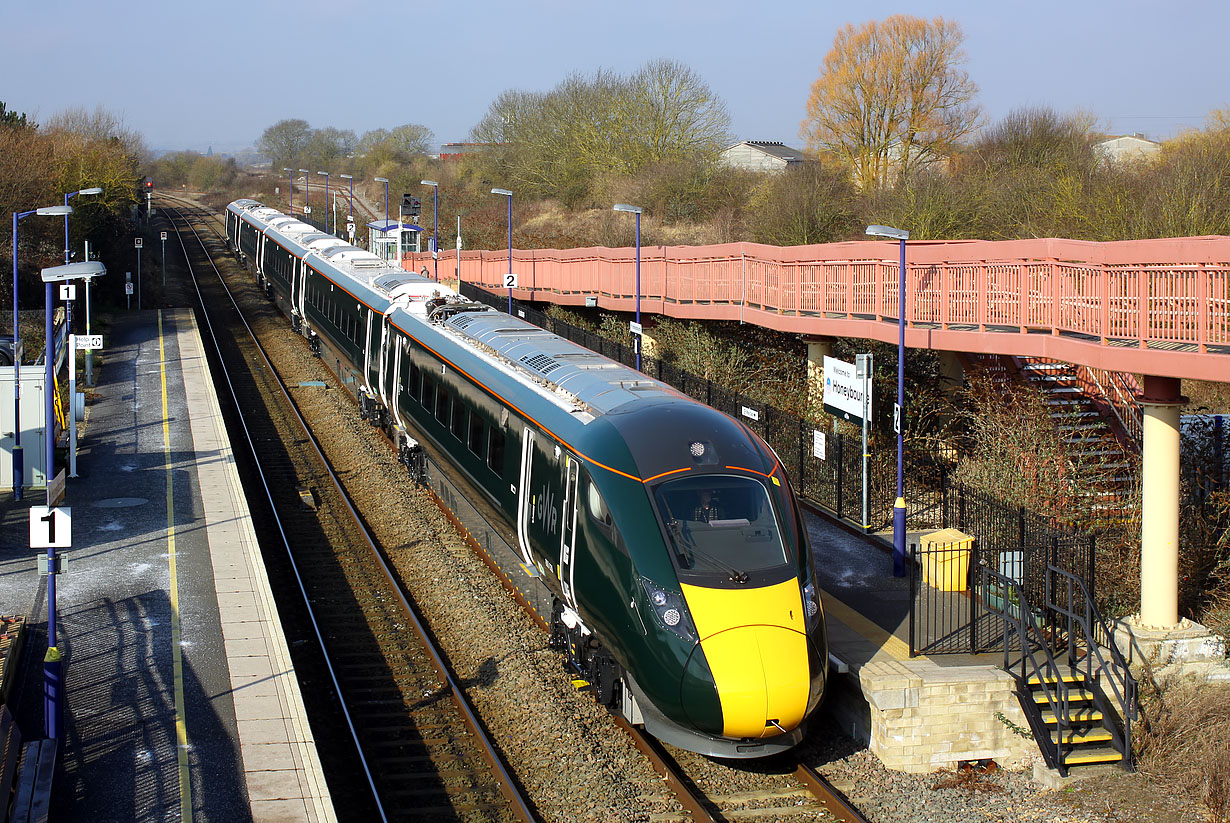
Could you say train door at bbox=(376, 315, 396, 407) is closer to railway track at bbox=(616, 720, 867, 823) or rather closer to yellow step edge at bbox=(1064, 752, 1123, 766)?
railway track at bbox=(616, 720, 867, 823)

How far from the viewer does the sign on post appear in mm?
16828

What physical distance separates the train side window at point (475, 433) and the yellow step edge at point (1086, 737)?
25.8 ft

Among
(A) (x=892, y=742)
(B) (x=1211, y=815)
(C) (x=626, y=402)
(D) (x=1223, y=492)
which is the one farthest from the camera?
(D) (x=1223, y=492)

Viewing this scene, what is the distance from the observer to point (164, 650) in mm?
13078

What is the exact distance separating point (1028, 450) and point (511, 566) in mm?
7385

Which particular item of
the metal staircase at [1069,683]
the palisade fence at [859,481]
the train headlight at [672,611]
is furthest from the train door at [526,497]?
the metal staircase at [1069,683]

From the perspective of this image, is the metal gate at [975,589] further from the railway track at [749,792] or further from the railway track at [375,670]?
the railway track at [375,670]

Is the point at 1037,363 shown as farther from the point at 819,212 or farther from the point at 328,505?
the point at 819,212

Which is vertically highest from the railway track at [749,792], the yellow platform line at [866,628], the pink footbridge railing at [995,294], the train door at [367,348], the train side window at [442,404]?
the pink footbridge railing at [995,294]

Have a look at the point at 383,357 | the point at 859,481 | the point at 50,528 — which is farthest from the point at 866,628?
the point at 383,357

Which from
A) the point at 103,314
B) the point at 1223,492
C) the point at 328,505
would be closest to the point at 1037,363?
Answer: the point at 1223,492

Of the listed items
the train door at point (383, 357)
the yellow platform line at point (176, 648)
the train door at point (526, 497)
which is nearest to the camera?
the yellow platform line at point (176, 648)

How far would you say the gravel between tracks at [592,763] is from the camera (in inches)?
405

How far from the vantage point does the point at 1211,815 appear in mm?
10172
